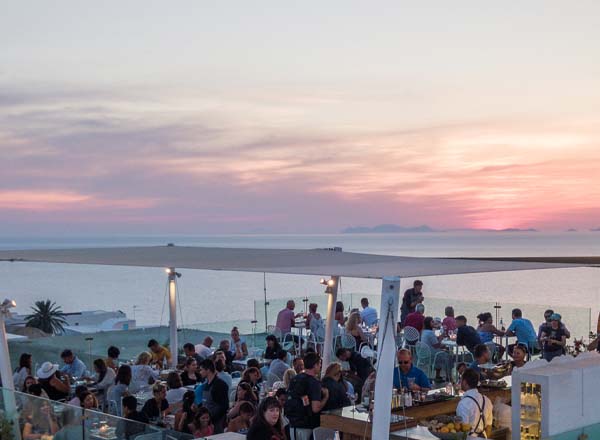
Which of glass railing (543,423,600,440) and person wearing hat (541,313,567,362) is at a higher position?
person wearing hat (541,313,567,362)

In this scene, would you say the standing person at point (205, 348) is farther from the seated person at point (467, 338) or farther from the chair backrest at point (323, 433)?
the chair backrest at point (323, 433)

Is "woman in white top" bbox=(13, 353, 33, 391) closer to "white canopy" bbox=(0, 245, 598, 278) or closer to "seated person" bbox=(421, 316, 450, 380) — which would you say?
"white canopy" bbox=(0, 245, 598, 278)

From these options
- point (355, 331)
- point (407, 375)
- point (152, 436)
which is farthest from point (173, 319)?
point (152, 436)

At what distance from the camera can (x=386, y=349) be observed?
645cm

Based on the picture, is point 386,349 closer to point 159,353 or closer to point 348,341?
point 348,341

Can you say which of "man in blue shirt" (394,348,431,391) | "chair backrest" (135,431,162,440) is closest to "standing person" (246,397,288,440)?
"chair backrest" (135,431,162,440)

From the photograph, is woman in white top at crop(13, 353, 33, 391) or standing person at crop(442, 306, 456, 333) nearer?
woman in white top at crop(13, 353, 33, 391)

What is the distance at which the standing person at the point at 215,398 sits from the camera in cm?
908

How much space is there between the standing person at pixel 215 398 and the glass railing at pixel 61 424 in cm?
122

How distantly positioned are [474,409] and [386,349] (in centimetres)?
183

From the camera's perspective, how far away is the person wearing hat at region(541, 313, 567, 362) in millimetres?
13500

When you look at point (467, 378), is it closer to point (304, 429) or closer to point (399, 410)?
point (399, 410)

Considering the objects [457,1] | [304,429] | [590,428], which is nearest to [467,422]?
[590,428]

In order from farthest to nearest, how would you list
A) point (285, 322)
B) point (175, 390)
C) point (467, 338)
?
point (285, 322) < point (467, 338) < point (175, 390)
